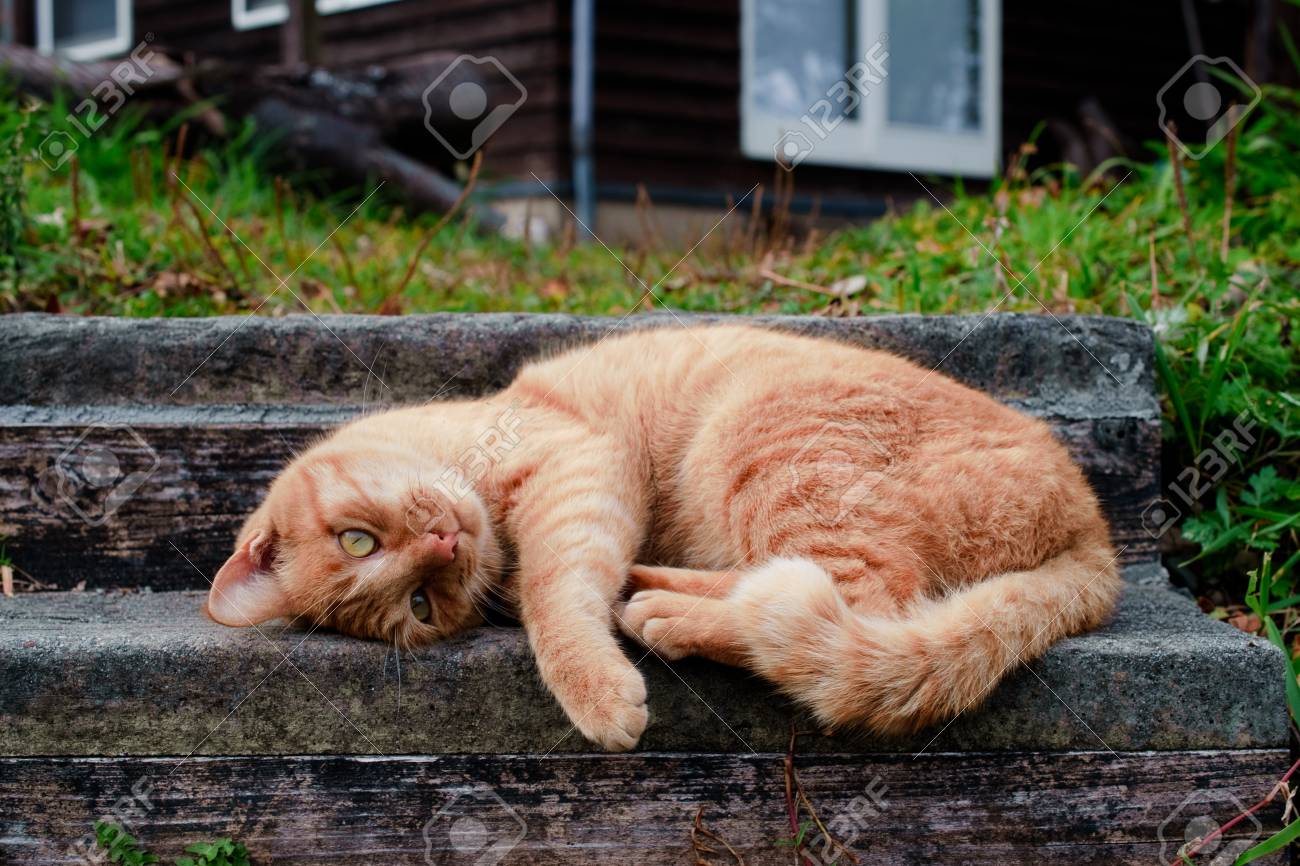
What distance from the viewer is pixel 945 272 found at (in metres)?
3.87

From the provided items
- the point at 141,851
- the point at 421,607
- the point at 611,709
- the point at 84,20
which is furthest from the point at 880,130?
the point at 84,20

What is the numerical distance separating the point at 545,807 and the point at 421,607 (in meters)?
0.50

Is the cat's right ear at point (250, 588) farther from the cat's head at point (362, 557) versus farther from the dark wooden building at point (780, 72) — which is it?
the dark wooden building at point (780, 72)

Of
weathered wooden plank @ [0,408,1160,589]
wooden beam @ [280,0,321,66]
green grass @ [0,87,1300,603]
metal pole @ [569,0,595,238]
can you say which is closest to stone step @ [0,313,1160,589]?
weathered wooden plank @ [0,408,1160,589]

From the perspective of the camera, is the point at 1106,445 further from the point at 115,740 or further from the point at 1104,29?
the point at 1104,29

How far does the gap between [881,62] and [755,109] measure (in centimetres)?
122

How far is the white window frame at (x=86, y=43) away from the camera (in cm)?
1086

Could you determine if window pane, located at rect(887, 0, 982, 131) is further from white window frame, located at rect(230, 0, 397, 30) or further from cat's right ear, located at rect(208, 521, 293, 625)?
cat's right ear, located at rect(208, 521, 293, 625)

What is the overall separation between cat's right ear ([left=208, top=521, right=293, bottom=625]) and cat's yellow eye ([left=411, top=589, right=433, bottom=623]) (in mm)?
256

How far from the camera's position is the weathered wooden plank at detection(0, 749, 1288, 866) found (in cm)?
192

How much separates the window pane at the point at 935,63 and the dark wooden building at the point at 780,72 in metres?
0.02

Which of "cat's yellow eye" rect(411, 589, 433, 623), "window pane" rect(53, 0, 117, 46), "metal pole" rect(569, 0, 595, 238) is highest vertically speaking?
"window pane" rect(53, 0, 117, 46)

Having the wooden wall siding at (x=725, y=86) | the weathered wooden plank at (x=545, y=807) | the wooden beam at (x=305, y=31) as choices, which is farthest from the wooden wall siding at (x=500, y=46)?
the weathered wooden plank at (x=545, y=807)

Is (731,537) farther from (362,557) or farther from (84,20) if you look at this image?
(84,20)
